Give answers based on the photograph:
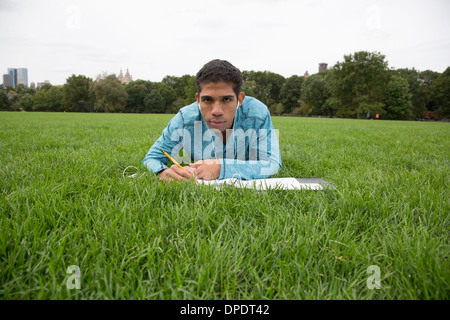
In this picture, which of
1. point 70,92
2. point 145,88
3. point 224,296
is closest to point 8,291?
point 224,296

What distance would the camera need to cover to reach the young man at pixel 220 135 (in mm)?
2244

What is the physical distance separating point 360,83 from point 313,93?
12.2 m

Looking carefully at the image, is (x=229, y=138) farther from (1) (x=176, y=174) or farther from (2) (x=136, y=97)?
(2) (x=136, y=97)

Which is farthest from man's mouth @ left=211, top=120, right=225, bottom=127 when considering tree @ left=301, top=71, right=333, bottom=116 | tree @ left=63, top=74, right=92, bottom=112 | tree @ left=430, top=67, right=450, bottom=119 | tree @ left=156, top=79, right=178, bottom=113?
tree @ left=63, top=74, right=92, bottom=112

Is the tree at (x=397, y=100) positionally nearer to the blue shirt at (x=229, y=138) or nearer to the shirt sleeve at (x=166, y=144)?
the blue shirt at (x=229, y=138)

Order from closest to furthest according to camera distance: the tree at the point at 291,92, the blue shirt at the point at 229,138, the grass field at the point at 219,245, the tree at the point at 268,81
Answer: the grass field at the point at 219,245 → the blue shirt at the point at 229,138 → the tree at the point at 291,92 → the tree at the point at 268,81

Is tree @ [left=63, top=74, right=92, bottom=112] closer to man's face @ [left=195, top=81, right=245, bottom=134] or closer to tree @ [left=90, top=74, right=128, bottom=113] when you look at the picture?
tree @ [left=90, top=74, right=128, bottom=113]

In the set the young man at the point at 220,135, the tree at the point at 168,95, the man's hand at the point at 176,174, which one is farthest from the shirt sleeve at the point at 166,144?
the tree at the point at 168,95

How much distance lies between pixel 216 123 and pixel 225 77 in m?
0.46

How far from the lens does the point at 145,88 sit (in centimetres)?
6681

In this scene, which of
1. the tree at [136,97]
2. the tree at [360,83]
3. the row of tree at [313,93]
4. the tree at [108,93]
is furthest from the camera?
the tree at [136,97]

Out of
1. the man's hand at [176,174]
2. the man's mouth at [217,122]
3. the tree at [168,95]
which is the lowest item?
the man's hand at [176,174]

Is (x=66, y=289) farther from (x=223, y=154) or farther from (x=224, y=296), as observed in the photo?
(x=223, y=154)

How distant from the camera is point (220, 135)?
2672mm
